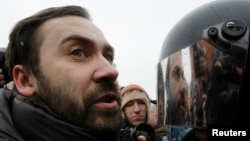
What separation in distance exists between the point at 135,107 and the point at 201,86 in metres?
1.68

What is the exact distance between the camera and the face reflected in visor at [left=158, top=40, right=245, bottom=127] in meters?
1.57

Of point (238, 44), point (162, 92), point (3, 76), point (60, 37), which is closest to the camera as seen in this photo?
point (238, 44)

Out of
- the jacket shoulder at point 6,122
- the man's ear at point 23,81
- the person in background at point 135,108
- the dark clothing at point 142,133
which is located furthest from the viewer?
the person in background at point 135,108

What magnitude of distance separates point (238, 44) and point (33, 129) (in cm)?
109

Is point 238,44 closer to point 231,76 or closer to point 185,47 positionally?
point 231,76

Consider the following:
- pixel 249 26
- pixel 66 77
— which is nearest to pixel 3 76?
pixel 66 77

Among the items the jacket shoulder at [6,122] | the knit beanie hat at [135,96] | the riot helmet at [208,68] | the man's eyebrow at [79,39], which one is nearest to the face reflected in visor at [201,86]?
the riot helmet at [208,68]

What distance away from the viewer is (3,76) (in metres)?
2.37

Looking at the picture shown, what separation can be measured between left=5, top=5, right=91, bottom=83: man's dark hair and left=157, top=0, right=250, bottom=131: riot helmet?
690 millimetres

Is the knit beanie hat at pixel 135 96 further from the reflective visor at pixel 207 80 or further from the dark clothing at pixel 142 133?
the reflective visor at pixel 207 80

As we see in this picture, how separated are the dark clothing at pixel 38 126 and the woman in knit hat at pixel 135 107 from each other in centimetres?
150

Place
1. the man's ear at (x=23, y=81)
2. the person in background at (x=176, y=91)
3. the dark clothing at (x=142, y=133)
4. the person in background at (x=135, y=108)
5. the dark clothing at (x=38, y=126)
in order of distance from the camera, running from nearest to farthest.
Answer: the dark clothing at (x=38, y=126)
the person in background at (x=176, y=91)
the man's ear at (x=23, y=81)
the dark clothing at (x=142, y=133)
the person in background at (x=135, y=108)

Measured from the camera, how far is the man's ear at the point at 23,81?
186 centimetres

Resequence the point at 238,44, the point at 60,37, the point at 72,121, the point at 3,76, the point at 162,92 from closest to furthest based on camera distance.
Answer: the point at 238,44, the point at 72,121, the point at 60,37, the point at 162,92, the point at 3,76
